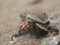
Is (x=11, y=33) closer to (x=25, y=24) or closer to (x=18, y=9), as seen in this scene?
(x=25, y=24)

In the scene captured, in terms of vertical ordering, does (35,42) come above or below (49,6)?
below

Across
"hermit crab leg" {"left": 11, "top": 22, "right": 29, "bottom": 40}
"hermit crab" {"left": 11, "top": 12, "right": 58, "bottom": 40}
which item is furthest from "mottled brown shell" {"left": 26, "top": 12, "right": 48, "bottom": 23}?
"hermit crab leg" {"left": 11, "top": 22, "right": 29, "bottom": 40}

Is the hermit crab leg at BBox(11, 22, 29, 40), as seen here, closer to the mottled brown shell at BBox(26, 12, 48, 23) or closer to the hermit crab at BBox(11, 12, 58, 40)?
the hermit crab at BBox(11, 12, 58, 40)

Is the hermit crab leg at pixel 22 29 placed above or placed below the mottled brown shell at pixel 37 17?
below

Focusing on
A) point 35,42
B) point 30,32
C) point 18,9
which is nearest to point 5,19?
point 18,9

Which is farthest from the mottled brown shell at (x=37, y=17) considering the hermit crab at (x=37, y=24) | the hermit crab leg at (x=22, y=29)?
the hermit crab leg at (x=22, y=29)

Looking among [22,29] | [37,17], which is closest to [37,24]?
[37,17]

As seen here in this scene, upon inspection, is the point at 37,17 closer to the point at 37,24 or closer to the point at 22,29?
the point at 37,24

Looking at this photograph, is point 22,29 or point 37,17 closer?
point 37,17

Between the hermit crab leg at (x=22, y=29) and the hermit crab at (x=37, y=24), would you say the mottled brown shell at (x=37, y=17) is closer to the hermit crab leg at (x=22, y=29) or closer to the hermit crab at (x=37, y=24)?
the hermit crab at (x=37, y=24)

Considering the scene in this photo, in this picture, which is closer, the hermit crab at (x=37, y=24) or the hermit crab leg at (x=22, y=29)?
the hermit crab at (x=37, y=24)

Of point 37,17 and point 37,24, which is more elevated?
point 37,17
